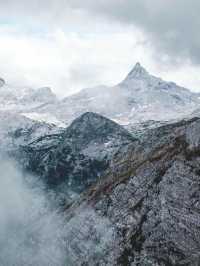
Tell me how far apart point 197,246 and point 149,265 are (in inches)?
642

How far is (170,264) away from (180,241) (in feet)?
27.6

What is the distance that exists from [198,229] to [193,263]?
1292cm

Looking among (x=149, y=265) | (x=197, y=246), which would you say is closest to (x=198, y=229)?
(x=197, y=246)

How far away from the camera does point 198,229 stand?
200 m

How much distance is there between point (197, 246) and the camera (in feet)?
642

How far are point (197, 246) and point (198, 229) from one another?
20.3ft

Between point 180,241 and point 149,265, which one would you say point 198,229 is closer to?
point 180,241

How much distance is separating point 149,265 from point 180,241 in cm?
1227

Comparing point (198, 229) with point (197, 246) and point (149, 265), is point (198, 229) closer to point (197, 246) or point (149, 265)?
point (197, 246)

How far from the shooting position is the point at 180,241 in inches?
7844

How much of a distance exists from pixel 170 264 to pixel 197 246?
998 cm

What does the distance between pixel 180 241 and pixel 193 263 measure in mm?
10413

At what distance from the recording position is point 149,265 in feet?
654

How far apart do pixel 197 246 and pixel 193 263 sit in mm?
6818
